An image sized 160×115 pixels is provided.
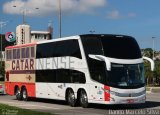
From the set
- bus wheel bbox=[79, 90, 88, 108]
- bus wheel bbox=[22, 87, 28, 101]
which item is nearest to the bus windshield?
bus wheel bbox=[79, 90, 88, 108]

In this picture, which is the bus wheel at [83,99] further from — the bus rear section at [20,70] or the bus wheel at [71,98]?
the bus rear section at [20,70]

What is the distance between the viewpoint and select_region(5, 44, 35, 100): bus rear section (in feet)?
98.0

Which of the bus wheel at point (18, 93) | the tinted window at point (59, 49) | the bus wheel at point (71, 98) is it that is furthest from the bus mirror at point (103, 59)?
the bus wheel at point (18, 93)

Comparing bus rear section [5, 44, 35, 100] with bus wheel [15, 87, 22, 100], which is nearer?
bus rear section [5, 44, 35, 100]

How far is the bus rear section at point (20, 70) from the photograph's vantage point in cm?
2986

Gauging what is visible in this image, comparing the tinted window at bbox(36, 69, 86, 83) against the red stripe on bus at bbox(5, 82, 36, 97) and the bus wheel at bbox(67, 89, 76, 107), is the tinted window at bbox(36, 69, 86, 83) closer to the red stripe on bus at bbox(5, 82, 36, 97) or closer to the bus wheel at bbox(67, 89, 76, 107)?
the bus wheel at bbox(67, 89, 76, 107)

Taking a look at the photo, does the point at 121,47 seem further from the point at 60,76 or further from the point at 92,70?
the point at 60,76

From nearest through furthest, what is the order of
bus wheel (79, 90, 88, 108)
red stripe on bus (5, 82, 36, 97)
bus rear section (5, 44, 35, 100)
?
bus wheel (79, 90, 88, 108) → red stripe on bus (5, 82, 36, 97) → bus rear section (5, 44, 35, 100)

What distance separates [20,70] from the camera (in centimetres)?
3147

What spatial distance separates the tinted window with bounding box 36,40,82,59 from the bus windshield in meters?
2.29

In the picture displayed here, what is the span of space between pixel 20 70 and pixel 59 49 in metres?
5.94

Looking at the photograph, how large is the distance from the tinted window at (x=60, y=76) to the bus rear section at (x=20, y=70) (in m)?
1.13

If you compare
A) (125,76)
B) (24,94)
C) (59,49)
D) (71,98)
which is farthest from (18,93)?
(125,76)

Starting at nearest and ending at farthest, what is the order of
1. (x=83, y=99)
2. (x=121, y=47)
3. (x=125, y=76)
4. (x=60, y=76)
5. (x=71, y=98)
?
(x=125, y=76) < (x=121, y=47) < (x=83, y=99) < (x=71, y=98) < (x=60, y=76)
